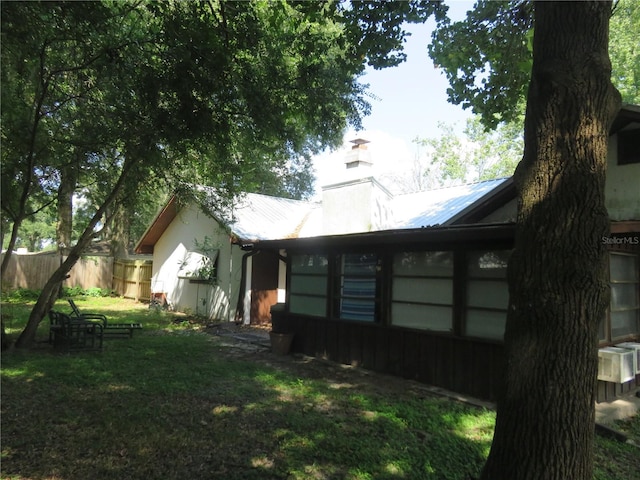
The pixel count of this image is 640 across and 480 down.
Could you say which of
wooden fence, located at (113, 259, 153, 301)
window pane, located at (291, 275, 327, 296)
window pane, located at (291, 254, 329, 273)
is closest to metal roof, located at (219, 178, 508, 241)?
window pane, located at (291, 254, 329, 273)

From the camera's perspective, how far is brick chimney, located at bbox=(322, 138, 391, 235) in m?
12.8

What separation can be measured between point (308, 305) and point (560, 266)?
745cm

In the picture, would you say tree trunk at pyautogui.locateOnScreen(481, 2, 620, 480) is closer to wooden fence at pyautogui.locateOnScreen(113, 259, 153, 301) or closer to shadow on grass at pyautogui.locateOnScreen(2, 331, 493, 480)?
shadow on grass at pyautogui.locateOnScreen(2, 331, 493, 480)

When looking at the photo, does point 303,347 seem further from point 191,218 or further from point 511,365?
point 191,218

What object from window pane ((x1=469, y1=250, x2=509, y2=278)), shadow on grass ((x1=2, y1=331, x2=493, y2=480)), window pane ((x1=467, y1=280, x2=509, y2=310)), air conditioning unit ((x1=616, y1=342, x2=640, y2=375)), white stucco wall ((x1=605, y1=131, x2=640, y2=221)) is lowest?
shadow on grass ((x1=2, y1=331, x2=493, y2=480))

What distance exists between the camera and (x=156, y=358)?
848cm

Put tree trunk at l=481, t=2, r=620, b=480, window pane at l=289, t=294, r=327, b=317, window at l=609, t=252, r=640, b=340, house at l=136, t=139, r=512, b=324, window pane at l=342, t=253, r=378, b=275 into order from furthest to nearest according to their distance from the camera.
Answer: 1. house at l=136, t=139, r=512, b=324
2. window pane at l=289, t=294, r=327, b=317
3. window pane at l=342, t=253, r=378, b=275
4. window at l=609, t=252, r=640, b=340
5. tree trunk at l=481, t=2, r=620, b=480

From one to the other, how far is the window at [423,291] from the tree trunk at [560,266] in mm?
4421

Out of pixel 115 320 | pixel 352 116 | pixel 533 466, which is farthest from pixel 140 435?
pixel 115 320

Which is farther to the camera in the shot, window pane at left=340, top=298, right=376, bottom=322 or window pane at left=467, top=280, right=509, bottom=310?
window pane at left=340, top=298, right=376, bottom=322

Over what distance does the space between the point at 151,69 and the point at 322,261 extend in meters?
5.04

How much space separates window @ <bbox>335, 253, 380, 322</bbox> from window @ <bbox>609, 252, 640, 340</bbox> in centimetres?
385

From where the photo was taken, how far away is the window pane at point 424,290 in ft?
23.9

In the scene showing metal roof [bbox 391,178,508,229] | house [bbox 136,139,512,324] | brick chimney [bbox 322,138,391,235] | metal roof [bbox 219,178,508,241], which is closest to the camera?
metal roof [bbox 391,178,508,229]
